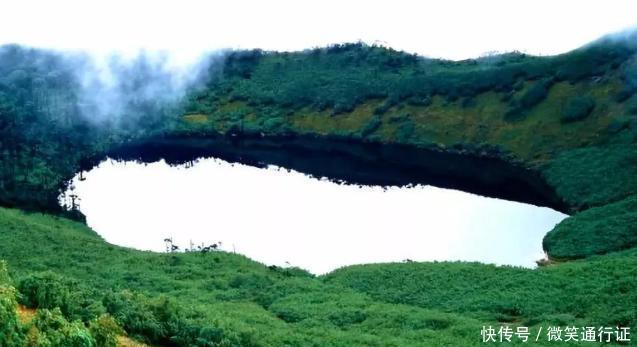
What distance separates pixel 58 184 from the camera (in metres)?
101

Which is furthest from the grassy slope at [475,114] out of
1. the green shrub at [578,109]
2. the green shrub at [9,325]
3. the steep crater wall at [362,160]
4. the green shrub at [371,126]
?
the green shrub at [9,325]

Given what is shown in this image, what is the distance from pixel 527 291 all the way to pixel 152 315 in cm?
2789

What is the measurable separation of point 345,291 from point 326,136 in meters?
72.9

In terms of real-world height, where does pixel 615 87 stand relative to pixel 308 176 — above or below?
above

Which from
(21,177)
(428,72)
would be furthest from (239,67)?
(21,177)

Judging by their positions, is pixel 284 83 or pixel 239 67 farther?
pixel 239 67

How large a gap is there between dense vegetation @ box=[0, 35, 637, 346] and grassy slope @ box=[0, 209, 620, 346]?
19 centimetres

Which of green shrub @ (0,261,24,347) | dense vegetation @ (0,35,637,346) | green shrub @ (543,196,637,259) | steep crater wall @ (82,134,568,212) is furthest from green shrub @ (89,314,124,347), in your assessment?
steep crater wall @ (82,134,568,212)

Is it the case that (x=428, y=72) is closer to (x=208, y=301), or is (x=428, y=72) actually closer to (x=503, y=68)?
(x=503, y=68)

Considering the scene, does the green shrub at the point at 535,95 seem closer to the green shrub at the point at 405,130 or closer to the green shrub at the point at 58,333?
the green shrub at the point at 405,130

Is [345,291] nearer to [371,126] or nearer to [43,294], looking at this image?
[43,294]

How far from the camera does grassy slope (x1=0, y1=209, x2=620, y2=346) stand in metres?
38.4

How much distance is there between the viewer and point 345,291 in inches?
2085

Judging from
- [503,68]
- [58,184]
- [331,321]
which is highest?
[503,68]
